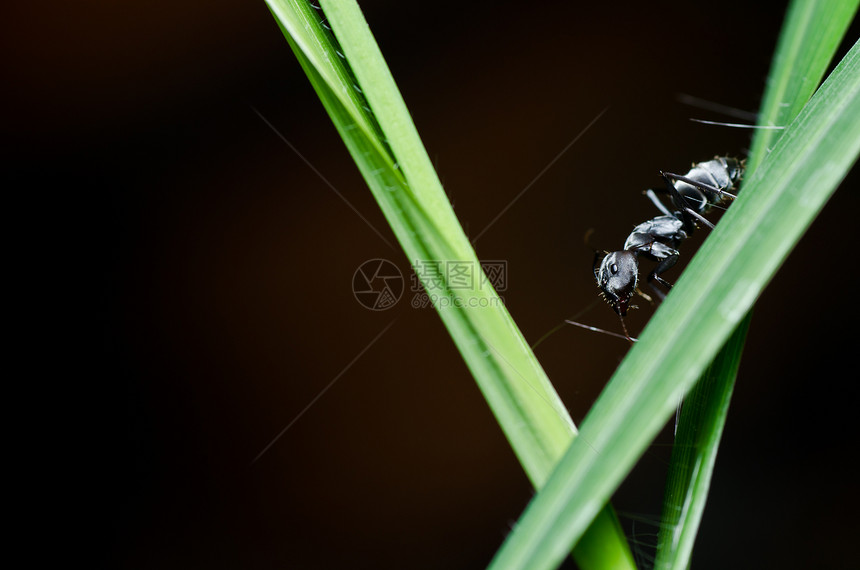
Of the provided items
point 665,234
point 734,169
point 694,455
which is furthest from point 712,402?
point 734,169

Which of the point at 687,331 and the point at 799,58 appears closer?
the point at 687,331

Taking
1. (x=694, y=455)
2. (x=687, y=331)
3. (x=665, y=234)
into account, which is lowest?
(x=665, y=234)

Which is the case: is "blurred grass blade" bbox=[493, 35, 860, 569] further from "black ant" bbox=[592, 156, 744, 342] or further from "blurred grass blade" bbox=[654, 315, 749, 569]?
"black ant" bbox=[592, 156, 744, 342]

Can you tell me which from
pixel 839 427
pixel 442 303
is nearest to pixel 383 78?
pixel 442 303

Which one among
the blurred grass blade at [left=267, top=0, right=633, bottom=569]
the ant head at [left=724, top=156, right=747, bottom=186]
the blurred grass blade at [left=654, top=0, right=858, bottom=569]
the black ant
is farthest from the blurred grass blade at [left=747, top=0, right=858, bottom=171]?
the ant head at [left=724, top=156, right=747, bottom=186]

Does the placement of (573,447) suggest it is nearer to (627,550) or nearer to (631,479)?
(627,550)

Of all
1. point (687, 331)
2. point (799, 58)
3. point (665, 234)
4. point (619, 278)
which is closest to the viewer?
point (687, 331)

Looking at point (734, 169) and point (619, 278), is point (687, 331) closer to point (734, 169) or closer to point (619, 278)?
point (619, 278)
